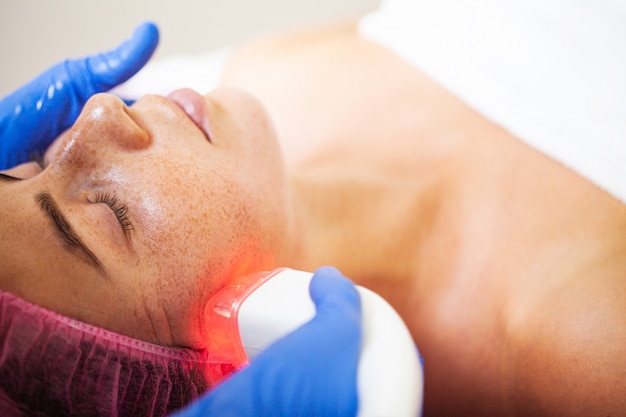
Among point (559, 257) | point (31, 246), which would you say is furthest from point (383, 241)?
point (31, 246)

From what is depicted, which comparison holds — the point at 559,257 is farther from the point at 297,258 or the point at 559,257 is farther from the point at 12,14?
the point at 12,14

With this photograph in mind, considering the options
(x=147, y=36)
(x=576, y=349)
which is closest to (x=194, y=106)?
(x=147, y=36)

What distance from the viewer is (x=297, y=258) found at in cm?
85

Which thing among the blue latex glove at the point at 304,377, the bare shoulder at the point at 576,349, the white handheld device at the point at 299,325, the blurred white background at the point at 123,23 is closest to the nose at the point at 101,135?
the white handheld device at the point at 299,325

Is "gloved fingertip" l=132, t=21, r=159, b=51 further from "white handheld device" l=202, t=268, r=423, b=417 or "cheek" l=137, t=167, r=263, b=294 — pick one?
"white handheld device" l=202, t=268, r=423, b=417

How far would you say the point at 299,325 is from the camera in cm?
62

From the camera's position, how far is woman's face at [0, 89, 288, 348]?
646mm

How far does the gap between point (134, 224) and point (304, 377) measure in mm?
294

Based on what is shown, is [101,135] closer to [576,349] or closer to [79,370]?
[79,370]

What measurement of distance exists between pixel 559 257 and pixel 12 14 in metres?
1.47

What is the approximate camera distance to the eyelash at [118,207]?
68 cm

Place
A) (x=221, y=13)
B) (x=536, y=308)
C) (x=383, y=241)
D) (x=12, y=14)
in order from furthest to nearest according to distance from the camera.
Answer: (x=221, y=13)
(x=12, y=14)
(x=383, y=241)
(x=536, y=308)

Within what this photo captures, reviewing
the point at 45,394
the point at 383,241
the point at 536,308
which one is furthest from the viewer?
the point at 383,241

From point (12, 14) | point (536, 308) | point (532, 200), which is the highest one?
point (12, 14)
